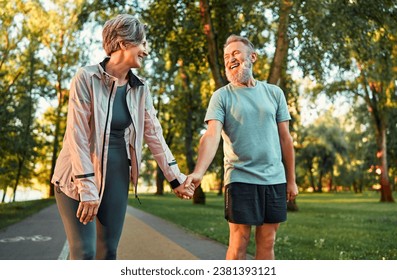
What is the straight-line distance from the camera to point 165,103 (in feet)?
86.0

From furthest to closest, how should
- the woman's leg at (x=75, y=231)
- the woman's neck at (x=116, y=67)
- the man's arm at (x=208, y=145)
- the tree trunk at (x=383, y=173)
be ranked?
the tree trunk at (x=383, y=173) < the man's arm at (x=208, y=145) < the woman's neck at (x=116, y=67) < the woman's leg at (x=75, y=231)

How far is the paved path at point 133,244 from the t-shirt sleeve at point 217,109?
405 centimetres

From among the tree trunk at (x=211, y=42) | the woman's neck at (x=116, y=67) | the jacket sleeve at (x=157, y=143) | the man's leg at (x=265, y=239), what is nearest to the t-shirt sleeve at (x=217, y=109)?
the jacket sleeve at (x=157, y=143)

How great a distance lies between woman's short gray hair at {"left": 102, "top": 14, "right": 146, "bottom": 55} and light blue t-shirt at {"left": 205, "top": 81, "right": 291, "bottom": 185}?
68 centimetres

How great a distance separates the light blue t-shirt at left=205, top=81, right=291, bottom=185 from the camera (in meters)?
3.27

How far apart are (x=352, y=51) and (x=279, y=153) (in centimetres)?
945

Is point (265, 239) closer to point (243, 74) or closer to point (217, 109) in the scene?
point (217, 109)

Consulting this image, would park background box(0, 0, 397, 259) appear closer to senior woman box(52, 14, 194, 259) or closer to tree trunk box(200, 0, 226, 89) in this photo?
tree trunk box(200, 0, 226, 89)

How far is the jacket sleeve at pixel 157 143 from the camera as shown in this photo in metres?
3.19

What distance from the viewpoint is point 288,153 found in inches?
135

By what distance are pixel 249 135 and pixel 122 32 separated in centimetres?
98

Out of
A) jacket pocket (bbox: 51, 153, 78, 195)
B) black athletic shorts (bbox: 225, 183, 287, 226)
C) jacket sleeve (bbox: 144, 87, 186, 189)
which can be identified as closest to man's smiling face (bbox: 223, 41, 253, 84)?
jacket sleeve (bbox: 144, 87, 186, 189)

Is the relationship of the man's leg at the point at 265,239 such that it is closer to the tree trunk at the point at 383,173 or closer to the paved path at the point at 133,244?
the paved path at the point at 133,244

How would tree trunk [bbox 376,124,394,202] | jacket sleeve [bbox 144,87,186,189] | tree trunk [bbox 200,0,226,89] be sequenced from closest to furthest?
jacket sleeve [bbox 144,87,186,189], tree trunk [bbox 200,0,226,89], tree trunk [bbox 376,124,394,202]
